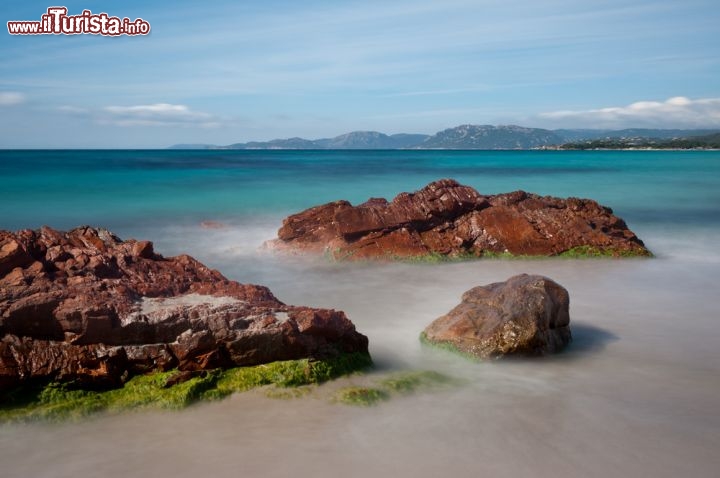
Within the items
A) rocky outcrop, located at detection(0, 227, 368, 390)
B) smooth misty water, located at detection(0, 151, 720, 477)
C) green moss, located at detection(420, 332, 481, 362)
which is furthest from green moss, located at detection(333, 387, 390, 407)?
green moss, located at detection(420, 332, 481, 362)

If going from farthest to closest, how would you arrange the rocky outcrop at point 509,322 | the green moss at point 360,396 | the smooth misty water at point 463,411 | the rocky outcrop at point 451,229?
the rocky outcrop at point 451,229
the rocky outcrop at point 509,322
the green moss at point 360,396
the smooth misty water at point 463,411

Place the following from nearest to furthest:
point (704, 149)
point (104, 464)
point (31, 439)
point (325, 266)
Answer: point (104, 464) < point (31, 439) < point (325, 266) < point (704, 149)

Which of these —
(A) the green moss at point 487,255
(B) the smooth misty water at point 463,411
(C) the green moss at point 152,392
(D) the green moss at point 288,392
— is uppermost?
(A) the green moss at point 487,255

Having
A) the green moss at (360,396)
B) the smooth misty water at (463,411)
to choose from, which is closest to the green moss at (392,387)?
the green moss at (360,396)

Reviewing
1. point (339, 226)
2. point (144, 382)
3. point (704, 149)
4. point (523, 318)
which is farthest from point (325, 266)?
point (704, 149)

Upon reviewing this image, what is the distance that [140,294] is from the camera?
269 inches

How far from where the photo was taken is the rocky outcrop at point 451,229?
48.7 ft

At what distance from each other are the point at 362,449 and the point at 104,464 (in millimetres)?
2170

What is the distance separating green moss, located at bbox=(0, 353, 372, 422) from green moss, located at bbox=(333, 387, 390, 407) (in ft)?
1.22

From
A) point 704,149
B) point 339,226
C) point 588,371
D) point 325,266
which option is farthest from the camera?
A: point 704,149

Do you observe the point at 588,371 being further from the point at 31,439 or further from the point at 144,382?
the point at 31,439

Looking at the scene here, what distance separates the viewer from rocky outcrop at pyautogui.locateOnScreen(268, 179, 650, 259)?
14852mm

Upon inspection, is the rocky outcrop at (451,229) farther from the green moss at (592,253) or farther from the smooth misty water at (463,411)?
the smooth misty water at (463,411)

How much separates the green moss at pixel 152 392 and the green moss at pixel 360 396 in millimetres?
371
